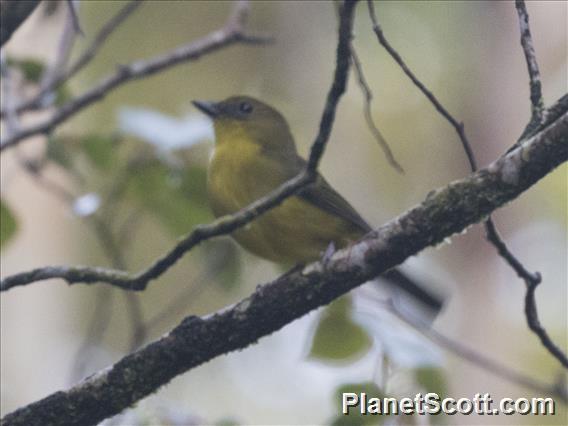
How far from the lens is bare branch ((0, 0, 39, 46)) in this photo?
3342mm

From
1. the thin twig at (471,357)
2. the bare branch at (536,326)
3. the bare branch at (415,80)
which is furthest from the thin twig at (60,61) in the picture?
the bare branch at (536,326)

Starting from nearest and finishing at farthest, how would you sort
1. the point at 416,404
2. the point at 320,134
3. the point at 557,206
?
the point at 320,134 → the point at 416,404 → the point at 557,206

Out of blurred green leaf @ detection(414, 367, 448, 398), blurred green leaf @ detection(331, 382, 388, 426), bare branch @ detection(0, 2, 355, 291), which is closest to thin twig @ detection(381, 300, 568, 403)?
blurred green leaf @ detection(414, 367, 448, 398)

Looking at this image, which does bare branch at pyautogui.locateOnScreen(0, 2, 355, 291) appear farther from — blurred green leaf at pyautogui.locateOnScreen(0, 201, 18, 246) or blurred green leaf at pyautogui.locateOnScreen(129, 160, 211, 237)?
blurred green leaf at pyautogui.locateOnScreen(129, 160, 211, 237)

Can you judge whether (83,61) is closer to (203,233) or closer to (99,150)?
(99,150)

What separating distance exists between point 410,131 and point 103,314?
17.0 feet

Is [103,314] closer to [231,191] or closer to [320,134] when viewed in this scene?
[231,191]

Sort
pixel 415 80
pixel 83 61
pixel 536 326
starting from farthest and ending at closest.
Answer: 1. pixel 83 61
2. pixel 536 326
3. pixel 415 80

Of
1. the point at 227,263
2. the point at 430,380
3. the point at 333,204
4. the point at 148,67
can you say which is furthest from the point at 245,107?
Answer: the point at 430,380

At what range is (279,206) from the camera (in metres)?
4.16

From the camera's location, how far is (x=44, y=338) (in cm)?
907

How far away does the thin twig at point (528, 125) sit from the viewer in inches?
112

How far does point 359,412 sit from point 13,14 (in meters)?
1.61

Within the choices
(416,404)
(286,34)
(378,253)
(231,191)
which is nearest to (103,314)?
(231,191)
